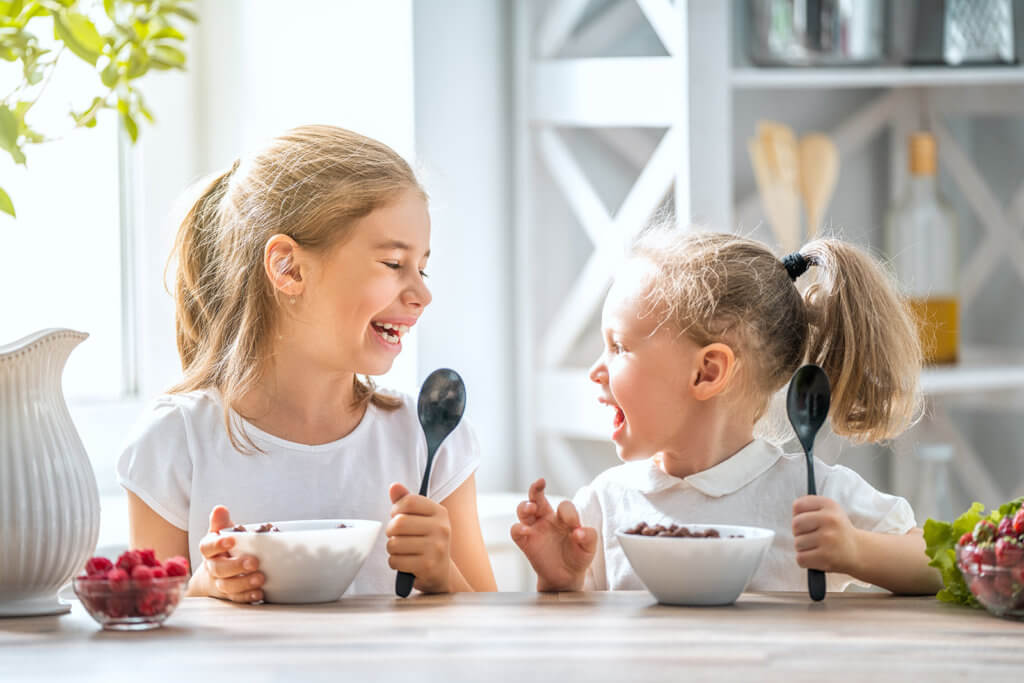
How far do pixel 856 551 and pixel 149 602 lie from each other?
0.54 meters

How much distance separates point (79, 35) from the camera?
41.7 inches

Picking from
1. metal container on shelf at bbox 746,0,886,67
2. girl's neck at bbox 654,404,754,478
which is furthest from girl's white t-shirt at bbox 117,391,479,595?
metal container on shelf at bbox 746,0,886,67

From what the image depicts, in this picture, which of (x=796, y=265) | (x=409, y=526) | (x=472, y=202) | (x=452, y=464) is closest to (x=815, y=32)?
(x=472, y=202)

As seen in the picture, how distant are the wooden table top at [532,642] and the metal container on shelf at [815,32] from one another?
3.30ft

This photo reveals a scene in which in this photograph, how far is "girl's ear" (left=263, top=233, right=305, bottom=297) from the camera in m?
1.22

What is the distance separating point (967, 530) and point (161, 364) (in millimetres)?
1365

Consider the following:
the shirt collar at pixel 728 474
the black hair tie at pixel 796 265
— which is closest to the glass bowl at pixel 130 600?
the shirt collar at pixel 728 474

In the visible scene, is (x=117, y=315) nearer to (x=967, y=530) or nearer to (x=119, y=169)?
(x=119, y=169)

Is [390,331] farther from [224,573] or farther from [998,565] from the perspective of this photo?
[998,565]

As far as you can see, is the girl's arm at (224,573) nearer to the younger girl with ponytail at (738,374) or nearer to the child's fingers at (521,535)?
the child's fingers at (521,535)

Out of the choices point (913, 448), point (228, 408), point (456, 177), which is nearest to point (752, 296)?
point (228, 408)

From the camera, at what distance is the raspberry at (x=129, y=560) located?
88 centimetres

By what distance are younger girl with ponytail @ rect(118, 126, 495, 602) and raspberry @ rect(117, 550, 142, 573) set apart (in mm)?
282

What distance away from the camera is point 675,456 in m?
1.21
